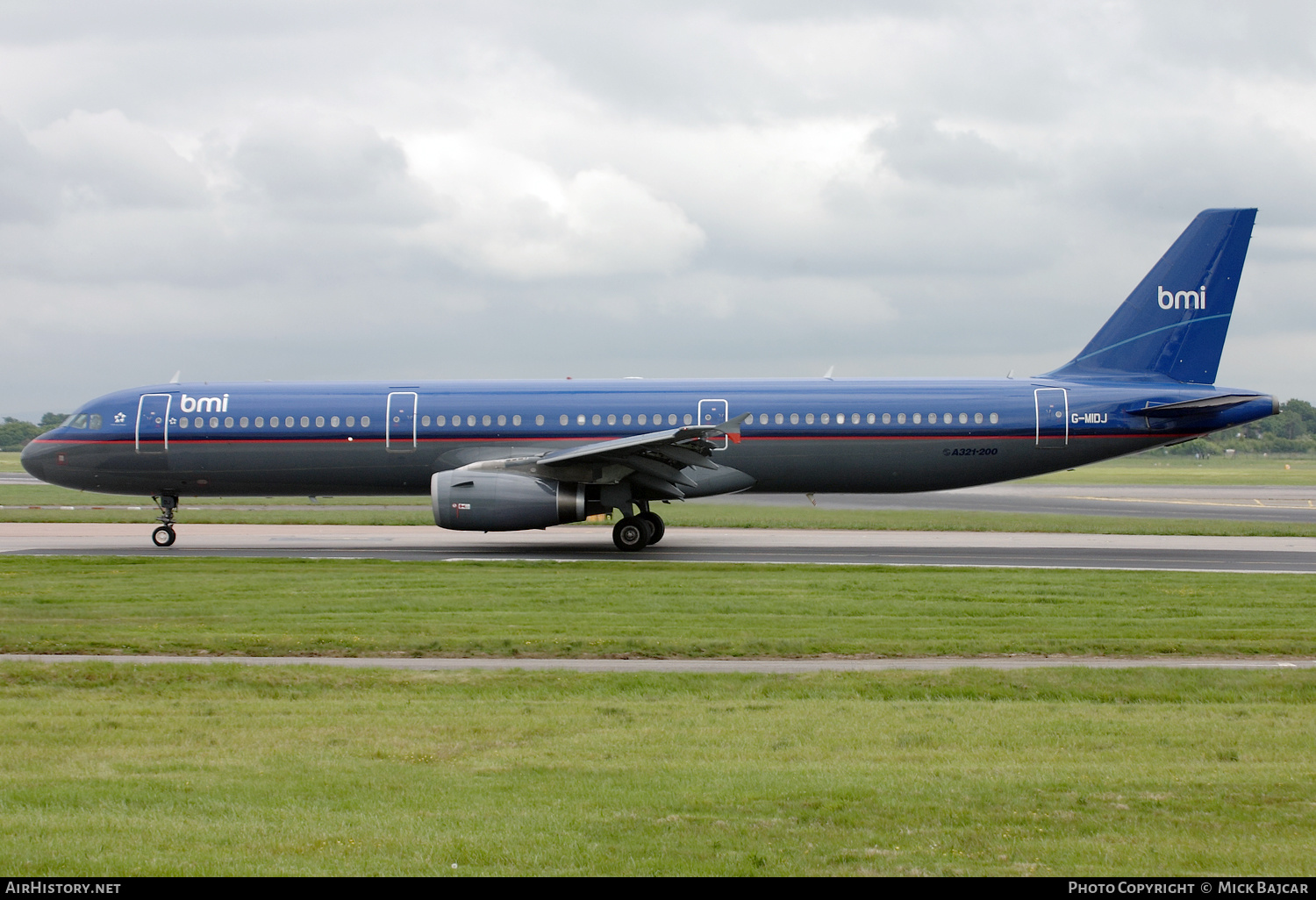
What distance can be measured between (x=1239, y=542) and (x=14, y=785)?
2797cm

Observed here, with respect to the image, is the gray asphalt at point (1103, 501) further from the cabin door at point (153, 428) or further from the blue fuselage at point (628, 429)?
the cabin door at point (153, 428)

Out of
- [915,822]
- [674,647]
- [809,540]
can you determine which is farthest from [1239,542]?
[915,822]

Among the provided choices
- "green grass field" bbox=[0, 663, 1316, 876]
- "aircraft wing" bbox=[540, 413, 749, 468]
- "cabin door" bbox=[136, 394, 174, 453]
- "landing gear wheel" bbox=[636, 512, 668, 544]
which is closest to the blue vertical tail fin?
"aircraft wing" bbox=[540, 413, 749, 468]

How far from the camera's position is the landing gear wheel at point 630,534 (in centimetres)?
2536

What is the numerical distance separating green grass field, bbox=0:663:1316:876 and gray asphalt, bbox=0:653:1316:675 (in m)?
0.58

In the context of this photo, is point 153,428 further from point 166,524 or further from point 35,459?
point 35,459

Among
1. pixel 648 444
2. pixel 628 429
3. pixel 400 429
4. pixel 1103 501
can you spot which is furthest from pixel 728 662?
pixel 1103 501

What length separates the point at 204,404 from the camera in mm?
26859

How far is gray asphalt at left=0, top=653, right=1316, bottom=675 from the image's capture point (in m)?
12.4

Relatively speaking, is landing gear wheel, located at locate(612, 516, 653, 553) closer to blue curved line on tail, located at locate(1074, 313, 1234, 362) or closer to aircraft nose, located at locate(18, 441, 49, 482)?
blue curved line on tail, located at locate(1074, 313, 1234, 362)

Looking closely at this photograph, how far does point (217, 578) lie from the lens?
19641 mm

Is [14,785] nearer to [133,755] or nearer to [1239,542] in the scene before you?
[133,755]

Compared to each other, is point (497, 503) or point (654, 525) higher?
point (497, 503)

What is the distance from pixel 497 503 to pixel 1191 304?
1677cm
